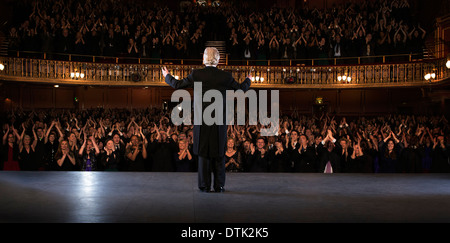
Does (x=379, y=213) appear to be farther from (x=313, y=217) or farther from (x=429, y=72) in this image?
(x=429, y=72)

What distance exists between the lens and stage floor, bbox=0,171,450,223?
3127 millimetres

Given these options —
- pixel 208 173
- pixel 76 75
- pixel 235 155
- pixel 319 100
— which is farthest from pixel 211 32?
pixel 208 173

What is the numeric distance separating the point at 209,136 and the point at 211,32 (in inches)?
652

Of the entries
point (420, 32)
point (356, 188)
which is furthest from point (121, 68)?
point (356, 188)

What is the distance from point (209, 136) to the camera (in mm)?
4309

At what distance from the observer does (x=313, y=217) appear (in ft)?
10.4

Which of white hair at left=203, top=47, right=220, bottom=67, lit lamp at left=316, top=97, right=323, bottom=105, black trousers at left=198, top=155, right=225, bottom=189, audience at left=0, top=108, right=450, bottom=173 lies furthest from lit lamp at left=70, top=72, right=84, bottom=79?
black trousers at left=198, top=155, right=225, bottom=189

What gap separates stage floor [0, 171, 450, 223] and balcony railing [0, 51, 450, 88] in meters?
13.2

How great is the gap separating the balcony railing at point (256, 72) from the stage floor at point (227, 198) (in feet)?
43.3

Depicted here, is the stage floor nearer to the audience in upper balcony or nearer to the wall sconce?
the wall sconce
